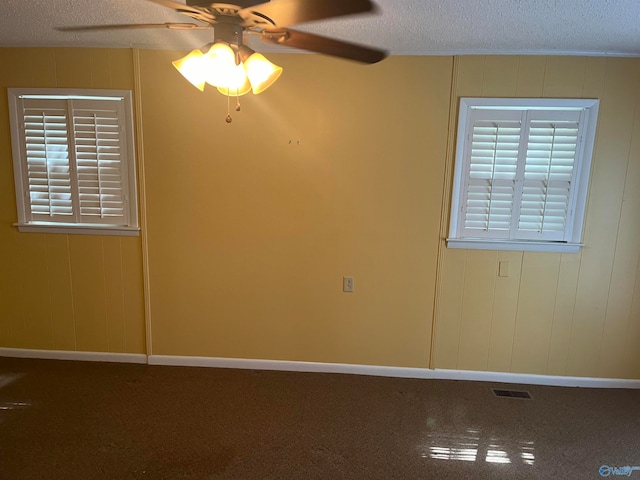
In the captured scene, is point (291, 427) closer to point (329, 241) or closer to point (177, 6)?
point (329, 241)

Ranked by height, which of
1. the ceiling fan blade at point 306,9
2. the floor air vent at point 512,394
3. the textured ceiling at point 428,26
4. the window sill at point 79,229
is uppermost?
the textured ceiling at point 428,26

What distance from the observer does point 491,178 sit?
2.66 m

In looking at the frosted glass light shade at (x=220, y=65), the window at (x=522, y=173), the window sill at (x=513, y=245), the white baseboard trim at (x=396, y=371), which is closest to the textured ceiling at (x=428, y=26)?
the window at (x=522, y=173)

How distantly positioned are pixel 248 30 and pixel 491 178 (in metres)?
1.91

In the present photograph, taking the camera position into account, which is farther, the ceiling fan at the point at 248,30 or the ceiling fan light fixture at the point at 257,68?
the ceiling fan light fixture at the point at 257,68

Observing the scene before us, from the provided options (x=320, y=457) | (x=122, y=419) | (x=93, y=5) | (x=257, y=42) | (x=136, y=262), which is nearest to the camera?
(x=93, y=5)

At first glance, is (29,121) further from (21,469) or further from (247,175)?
(21,469)

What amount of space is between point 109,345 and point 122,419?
849mm

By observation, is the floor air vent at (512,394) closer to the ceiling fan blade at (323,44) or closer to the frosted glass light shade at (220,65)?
the ceiling fan blade at (323,44)

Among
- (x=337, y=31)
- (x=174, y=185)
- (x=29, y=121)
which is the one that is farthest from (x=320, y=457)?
(x=29, y=121)

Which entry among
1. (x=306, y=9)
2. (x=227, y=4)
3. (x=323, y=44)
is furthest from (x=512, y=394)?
(x=227, y=4)

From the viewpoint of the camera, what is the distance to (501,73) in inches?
101

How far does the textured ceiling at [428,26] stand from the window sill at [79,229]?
125 centimetres

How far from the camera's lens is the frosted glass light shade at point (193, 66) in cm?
148
